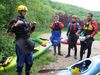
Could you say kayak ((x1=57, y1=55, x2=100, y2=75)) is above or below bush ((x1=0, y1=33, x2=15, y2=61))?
above

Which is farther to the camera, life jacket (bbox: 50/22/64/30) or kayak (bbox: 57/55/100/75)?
life jacket (bbox: 50/22/64/30)

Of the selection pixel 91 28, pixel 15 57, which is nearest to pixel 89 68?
pixel 91 28

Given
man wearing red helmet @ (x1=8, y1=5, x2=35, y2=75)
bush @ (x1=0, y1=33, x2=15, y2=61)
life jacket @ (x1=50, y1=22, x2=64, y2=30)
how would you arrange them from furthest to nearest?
1. life jacket @ (x1=50, y1=22, x2=64, y2=30)
2. bush @ (x1=0, y1=33, x2=15, y2=61)
3. man wearing red helmet @ (x1=8, y1=5, x2=35, y2=75)

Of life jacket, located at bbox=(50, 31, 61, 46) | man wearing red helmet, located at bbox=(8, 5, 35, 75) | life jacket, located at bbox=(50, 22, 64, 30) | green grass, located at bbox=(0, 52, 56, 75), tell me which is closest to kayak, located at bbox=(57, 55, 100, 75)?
man wearing red helmet, located at bbox=(8, 5, 35, 75)

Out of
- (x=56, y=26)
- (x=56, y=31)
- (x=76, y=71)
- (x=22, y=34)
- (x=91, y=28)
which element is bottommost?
(x=56, y=31)

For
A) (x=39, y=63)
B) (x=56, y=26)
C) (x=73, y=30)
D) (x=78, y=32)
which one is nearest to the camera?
(x=39, y=63)

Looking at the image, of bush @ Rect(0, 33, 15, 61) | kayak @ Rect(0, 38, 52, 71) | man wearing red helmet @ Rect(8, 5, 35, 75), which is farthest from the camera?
bush @ Rect(0, 33, 15, 61)

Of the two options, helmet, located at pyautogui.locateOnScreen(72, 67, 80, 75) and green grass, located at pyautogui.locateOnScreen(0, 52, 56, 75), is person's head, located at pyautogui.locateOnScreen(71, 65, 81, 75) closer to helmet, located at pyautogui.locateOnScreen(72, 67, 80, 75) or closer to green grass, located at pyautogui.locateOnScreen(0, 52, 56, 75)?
helmet, located at pyautogui.locateOnScreen(72, 67, 80, 75)

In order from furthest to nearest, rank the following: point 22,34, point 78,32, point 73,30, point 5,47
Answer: point 5,47 → point 73,30 → point 78,32 → point 22,34

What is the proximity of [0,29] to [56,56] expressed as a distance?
7.65 ft

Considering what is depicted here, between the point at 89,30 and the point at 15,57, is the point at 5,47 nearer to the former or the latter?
the point at 15,57

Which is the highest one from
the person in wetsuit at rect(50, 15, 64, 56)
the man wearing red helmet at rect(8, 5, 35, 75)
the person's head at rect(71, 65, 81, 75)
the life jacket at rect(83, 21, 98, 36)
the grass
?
the man wearing red helmet at rect(8, 5, 35, 75)

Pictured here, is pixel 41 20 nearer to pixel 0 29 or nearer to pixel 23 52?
pixel 0 29

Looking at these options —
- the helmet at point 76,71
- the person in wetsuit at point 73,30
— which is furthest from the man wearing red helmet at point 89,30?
the helmet at point 76,71
